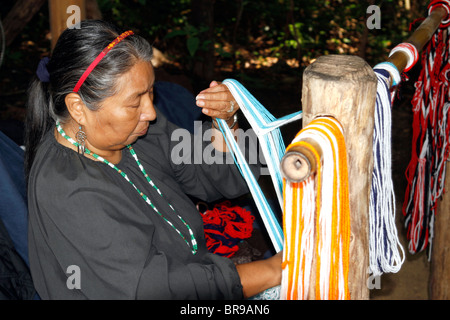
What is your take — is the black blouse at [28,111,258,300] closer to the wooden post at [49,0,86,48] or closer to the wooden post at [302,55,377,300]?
the wooden post at [302,55,377,300]

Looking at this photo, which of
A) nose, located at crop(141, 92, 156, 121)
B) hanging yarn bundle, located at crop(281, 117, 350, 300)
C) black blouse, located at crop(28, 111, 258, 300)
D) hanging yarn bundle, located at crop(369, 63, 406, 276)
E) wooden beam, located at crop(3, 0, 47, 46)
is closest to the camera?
hanging yarn bundle, located at crop(281, 117, 350, 300)

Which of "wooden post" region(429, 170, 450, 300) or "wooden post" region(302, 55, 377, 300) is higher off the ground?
"wooden post" region(302, 55, 377, 300)

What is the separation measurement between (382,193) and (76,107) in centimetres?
90

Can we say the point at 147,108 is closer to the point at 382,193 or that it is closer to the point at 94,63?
the point at 94,63

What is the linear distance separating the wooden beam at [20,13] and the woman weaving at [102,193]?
75.1 inches

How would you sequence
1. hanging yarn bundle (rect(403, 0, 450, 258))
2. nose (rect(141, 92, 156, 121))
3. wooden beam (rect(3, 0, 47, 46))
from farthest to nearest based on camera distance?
wooden beam (rect(3, 0, 47, 46)) → hanging yarn bundle (rect(403, 0, 450, 258)) → nose (rect(141, 92, 156, 121))

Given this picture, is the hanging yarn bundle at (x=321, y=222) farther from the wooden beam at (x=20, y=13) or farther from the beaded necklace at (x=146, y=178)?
the wooden beam at (x=20, y=13)

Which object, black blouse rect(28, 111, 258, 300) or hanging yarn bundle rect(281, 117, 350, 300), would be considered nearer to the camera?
hanging yarn bundle rect(281, 117, 350, 300)

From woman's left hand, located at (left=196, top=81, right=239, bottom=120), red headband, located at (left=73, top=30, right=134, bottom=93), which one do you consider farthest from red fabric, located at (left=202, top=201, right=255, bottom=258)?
red headband, located at (left=73, top=30, right=134, bottom=93)

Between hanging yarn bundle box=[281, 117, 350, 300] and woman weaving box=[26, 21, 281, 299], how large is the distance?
34 cm

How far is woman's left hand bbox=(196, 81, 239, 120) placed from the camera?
4.70 feet

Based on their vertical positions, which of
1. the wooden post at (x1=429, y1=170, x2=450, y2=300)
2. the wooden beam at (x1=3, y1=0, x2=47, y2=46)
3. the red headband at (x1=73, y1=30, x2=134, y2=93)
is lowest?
the wooden post at (x1=429, y1=170, x2=450, y2=300)

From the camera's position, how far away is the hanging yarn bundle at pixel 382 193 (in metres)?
1.09

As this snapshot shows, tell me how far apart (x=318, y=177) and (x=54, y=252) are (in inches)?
32.8
